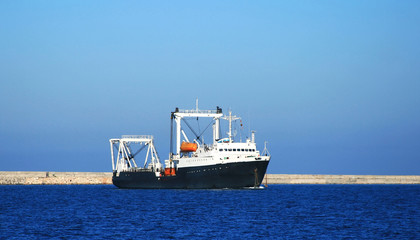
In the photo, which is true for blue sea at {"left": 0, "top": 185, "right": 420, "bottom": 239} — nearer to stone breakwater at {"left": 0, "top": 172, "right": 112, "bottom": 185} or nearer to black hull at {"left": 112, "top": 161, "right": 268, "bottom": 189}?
black hull at {"left": 112, "top": 161, "right": 268, "bottom": 189}

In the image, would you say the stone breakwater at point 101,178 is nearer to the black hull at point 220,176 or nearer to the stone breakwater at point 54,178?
the stone breakwater at point 54,178

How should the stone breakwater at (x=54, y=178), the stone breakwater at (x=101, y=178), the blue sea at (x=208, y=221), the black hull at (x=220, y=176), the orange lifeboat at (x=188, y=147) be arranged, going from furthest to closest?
the stone breakwater at (x=101, y=178), the stone breakwater at (x=54, y=178), the orange lifeboat at (x=188, y=147), the black hull at (x=220, y=176), the blue sea at (x=208, y=221)

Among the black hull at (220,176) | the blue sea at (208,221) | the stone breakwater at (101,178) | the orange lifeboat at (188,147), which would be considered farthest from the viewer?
the stone breakwater at (101,178)

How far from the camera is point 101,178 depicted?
131 metres

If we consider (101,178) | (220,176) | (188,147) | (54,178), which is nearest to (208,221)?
(220,176)

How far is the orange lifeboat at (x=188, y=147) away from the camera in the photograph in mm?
81200

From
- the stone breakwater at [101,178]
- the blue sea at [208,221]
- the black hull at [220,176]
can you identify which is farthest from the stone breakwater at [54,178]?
the blue sea at [208,221]

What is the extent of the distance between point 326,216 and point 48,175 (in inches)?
3646

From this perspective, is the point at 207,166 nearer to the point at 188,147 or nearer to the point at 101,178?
the point at 188,147

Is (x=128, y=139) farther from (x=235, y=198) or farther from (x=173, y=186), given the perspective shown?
(x=235, y=198)

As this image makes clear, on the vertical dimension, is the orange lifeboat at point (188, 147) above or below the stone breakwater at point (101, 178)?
above

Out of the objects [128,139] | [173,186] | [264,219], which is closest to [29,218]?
[264,219]

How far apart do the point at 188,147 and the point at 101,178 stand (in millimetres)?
Result: 54785

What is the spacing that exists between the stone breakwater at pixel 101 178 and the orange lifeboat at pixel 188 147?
52118 mm
